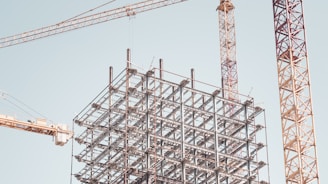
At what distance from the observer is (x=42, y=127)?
5586 inches

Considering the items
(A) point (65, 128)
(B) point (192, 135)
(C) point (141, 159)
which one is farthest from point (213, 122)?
(A) point (65, 128)

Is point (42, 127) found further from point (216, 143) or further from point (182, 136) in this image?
point (216, 143)

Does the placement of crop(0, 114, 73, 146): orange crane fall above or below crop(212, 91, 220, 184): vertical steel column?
above

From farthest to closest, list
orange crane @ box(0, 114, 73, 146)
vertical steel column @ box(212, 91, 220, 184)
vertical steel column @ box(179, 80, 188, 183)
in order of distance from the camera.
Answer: orange crane @ box(0, 114, 73, 146) → vertical steel column @ box(212, 91, 220, 184) → vertical steel column @ box(179, 80, 188, 183)

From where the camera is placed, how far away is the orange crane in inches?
5541

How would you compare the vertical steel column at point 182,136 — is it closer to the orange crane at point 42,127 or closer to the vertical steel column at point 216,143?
the vertical steel column at point 216,143

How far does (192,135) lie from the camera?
122 meters

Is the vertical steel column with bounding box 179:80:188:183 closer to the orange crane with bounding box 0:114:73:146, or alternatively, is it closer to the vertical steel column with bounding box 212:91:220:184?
the vertical steel column with bounding box 212:91:220:184

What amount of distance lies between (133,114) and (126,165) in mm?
6308

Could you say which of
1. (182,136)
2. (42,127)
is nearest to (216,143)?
(182,136)

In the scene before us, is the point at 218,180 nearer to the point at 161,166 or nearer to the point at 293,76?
the point at 161,166

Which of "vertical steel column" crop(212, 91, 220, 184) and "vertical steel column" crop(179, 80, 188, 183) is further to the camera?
"vertical steel column" crop(212, 91, 220, 184)

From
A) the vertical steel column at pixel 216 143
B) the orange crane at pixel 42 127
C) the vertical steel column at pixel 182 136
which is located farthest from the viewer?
the orange crane at pixel 42 127

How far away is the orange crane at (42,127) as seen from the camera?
141 metres
